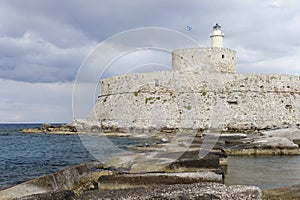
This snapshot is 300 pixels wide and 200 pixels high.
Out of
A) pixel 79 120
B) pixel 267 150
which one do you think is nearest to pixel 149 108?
pixel 79 120

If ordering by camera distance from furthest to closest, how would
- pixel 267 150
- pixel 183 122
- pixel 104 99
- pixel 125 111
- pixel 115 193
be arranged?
pixel 104 99 < pixel 125 111 < pixel 183 122 < pixel 267 150 < pixel 115 193

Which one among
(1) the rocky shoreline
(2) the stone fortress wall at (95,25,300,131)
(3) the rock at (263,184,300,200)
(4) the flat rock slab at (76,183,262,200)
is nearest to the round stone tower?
(2) the stone fortress wall at (95,25,300,131)

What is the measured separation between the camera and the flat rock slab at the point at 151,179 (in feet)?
17.4

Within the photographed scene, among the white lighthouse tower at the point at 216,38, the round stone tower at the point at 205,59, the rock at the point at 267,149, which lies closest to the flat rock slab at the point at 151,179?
the rock at the point at 267,149

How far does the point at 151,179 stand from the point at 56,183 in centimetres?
164

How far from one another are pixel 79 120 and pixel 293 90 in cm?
1810

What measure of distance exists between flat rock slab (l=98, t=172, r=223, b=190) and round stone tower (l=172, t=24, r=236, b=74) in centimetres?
2146

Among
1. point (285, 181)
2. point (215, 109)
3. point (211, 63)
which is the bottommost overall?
point (285, 181)

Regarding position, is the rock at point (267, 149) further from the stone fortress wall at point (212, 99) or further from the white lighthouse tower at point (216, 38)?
the white lighthouse tower at point (216, 38)

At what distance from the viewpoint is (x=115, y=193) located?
398 cm

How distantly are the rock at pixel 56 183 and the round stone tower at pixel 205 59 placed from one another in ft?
66.6

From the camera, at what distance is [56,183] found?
19.1 feet

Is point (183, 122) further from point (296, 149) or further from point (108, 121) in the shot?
point (296, 149)

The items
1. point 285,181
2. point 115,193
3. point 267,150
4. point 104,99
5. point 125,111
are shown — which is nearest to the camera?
point 115,193
